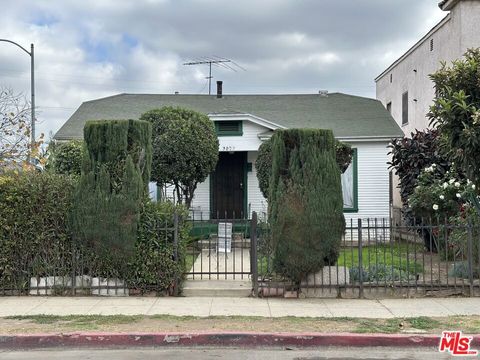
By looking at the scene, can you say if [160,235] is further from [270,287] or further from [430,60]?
[430,60]

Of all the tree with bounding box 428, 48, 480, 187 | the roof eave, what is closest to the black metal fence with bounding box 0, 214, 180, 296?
the tree with bounding box 428, 48, 480, 187

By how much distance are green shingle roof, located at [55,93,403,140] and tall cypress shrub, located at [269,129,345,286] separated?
749 cm

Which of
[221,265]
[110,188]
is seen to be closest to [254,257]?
[221,265]

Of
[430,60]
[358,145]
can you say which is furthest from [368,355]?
[430,60]

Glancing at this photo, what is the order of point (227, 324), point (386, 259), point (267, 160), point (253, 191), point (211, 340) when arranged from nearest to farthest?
point (211, 340)
point (227, 324)
point (386, 259)
point (267, 160)
point (253, 191)

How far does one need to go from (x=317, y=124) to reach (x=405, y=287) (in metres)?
9.56

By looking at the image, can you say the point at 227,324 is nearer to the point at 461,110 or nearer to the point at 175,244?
the point at 175,244

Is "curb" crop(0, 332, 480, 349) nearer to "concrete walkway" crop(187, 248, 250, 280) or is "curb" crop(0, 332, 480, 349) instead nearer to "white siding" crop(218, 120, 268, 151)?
"concrete walkway" crop(187, 248, 250, 280)

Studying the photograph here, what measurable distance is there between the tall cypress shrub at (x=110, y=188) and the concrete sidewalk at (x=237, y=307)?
1032mm

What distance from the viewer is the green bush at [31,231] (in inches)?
361

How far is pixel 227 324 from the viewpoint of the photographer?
7.27 meters

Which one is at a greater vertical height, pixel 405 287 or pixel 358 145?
pixel 358 145

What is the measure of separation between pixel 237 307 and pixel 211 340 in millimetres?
1694

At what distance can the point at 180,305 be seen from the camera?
334 inches
